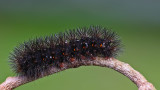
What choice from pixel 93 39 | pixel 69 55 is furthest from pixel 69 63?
pixel 93 39

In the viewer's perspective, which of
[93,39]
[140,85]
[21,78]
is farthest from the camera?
[93,39]

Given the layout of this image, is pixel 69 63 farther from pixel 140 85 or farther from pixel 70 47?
pixel 140 85

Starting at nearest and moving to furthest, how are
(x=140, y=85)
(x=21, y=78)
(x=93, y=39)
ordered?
(x=140, y=85) → (x=21, y=78) → (x=93, y=39)

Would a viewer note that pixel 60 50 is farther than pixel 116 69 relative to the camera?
Yes

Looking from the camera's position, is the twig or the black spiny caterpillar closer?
the twig

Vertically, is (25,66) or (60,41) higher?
(60,41)

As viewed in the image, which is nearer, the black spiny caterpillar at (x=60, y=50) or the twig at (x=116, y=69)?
the twig at (x=116, y=69)

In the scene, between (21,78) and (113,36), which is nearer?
(21,78)
